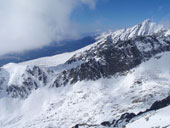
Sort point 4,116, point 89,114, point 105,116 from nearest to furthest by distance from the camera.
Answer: point 105,116 < point 89,114 < point 4,116

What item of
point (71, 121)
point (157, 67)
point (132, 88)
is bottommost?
point (71, 121)

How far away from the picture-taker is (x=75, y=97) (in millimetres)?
177875

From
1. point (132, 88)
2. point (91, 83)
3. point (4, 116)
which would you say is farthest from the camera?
point (91, 83)

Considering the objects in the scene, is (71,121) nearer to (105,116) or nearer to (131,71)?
(105,116)

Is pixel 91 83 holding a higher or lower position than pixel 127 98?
higher

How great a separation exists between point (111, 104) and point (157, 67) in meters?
75.8

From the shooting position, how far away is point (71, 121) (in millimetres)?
138750

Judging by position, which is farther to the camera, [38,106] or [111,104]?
[38,106]

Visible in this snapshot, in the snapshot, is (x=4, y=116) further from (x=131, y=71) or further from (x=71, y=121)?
(x=131, y=71)

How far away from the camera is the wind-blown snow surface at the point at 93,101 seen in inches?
5450

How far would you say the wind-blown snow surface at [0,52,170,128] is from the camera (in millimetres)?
138425

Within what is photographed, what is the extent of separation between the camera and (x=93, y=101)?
162 metres

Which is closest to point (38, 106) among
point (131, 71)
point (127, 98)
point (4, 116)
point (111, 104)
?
point (4, 116)

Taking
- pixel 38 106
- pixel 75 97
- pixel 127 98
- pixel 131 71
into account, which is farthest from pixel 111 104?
pixel 38 106
